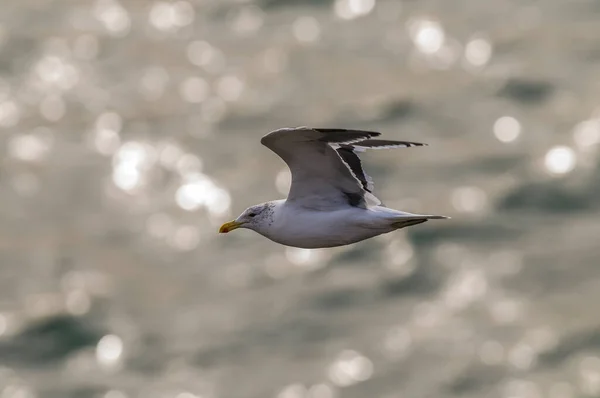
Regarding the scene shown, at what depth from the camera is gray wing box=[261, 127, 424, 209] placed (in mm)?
16444

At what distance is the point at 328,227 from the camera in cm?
1688

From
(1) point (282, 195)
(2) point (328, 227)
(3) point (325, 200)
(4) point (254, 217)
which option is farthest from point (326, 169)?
(1) point (282, 195)

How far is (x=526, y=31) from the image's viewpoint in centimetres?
7881

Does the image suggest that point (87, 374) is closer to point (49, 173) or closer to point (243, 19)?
point (49, 173)

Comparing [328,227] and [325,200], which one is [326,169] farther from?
[328,227]

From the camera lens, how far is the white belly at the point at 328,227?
16.7m

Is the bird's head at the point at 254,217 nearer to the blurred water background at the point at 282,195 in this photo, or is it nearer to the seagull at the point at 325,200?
the seagull at the point at 325,200

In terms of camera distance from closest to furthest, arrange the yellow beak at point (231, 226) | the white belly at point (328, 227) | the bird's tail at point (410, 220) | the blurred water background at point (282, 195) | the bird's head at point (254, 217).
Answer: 1. the bird's tail at point (410, 220)
2. the white belly at point (328, 227)
3. the bird's head at point (254, 217)
4. the yellow beak at point (231, 226)
5. the blurred water background at point (282, 195)

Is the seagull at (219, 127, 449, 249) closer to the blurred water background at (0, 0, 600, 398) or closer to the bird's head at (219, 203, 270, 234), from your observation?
the bird's head at (219, 203, 270, 234)

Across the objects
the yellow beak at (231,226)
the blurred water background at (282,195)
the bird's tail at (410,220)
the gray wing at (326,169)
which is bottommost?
the bird's tail at (410,220)

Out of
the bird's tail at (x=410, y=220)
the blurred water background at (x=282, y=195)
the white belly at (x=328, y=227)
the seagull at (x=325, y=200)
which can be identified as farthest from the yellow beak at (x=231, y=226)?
the blurred water background at (x=282, y=195)

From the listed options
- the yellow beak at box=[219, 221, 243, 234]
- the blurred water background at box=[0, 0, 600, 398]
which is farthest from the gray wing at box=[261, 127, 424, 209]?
the blurred water background at box=[0, 0, 600, 398]

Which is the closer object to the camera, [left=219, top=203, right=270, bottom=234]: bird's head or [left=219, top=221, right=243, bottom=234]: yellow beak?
[left=219, top=203, right=270, bottom=234]: bird's head

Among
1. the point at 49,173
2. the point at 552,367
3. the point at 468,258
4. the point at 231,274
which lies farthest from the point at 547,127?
the point at 49,173
